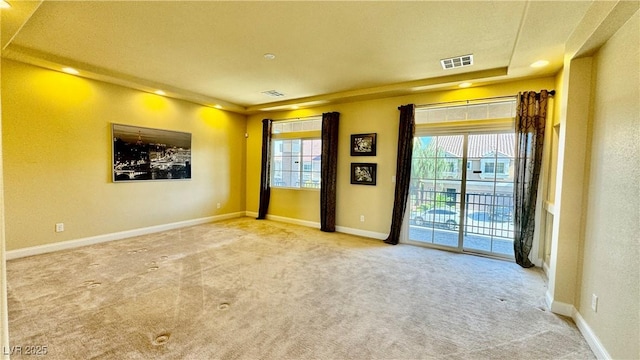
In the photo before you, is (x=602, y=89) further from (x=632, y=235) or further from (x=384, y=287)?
(x=384, y=287)

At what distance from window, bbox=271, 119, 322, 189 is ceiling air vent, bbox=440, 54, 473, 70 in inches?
112

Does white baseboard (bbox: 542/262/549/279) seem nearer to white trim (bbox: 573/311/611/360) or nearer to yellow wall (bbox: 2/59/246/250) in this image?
white trim (bbox: 573/311/611/360)

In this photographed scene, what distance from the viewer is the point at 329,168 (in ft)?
18.5

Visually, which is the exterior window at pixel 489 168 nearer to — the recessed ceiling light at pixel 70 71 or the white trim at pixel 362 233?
the white trim at pixel 362 233

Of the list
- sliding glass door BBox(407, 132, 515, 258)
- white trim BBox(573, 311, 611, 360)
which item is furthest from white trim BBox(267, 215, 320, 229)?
white trim BBox(573, 311, 611, 360)

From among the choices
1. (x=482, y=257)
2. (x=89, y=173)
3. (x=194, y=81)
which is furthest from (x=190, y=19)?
(x=482, y=257)

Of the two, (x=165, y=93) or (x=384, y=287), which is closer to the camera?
(x=384, y=287)

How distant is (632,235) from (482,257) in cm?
260

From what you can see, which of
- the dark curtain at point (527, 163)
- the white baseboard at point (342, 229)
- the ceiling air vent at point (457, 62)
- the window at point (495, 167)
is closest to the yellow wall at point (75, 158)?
the white baseboard at point (342, 229)

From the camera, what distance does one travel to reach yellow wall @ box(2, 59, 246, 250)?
376 cm

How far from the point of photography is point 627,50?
196cm

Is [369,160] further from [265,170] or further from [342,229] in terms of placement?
[265,170]

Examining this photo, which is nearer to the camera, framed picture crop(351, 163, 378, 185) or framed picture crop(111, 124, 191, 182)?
framed picture crop(111, 124, 191, 182)

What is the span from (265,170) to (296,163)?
0.81m
